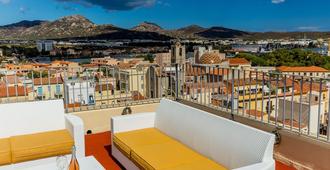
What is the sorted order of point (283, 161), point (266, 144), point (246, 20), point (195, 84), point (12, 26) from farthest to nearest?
1. point (246, 20)
2. point (12, 26)
3. point (195, 84)
4. point (283, 161)
5. point (266, 144)

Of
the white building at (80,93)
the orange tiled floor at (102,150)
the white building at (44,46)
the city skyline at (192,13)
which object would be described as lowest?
the orange tiled floor at (102,150)

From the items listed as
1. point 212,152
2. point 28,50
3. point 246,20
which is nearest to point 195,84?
point 212,152

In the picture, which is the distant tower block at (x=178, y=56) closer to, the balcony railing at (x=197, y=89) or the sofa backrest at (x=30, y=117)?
the balcony railing at (x=197, y=89)

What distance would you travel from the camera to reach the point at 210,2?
100625mm

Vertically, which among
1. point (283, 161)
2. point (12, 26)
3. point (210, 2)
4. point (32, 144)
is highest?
point (210, 2)

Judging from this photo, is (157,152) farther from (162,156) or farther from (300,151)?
(300,151)

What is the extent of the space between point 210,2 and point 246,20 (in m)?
13.7

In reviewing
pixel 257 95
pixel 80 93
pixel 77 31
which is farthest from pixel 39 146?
pixel 77 31

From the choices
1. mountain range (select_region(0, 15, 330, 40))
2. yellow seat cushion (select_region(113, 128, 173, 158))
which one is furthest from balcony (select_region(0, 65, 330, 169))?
mountain range (select_region(0, 15, 330, 40))

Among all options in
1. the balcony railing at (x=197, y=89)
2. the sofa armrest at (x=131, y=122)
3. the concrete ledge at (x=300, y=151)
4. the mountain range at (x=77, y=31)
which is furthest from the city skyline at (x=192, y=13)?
the concrete ledge at (x=300, y=151)

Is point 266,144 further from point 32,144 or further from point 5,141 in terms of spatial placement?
point 5,141

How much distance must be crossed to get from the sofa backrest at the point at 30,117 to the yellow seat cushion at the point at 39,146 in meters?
0.16

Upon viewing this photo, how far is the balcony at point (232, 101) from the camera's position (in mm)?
3262

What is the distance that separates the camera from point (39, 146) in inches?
127
